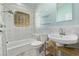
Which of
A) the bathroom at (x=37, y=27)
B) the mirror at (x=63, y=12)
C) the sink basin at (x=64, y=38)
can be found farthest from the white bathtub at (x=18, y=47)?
the mirror at (x=63, y=12)

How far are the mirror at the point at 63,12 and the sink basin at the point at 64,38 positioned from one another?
5.6 inches

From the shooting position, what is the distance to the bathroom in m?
1.21

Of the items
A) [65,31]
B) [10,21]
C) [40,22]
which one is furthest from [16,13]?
[65,31]

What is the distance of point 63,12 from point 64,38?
23 centimetres

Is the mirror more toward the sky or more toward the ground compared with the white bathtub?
more toward the sky

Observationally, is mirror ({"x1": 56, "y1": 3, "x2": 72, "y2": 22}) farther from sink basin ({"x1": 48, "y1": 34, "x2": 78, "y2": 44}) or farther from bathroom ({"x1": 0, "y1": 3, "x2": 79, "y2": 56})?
sink basin ({"x1": 48, "y1": 34, "x2": 78, "y2": 44})

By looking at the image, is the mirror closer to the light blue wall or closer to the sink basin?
the light blue wall

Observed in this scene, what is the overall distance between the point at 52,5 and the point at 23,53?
1.64ft

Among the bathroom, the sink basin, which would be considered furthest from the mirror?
the sink basin

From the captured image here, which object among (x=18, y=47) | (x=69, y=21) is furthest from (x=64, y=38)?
(x=18, y=47)

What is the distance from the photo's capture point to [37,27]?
123 cm

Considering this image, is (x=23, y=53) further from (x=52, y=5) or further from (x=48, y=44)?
(x=52, y=5)

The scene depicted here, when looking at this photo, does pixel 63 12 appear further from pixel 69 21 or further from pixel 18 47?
pixel 18 47

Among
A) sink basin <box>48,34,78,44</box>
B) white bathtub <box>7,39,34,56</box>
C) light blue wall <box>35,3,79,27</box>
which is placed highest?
light blue wall <box>35,3,79,27</box>
